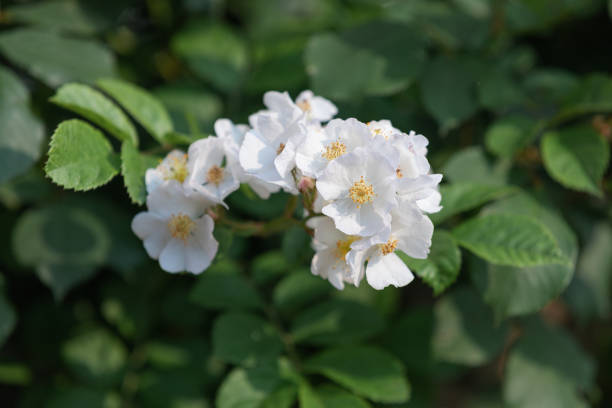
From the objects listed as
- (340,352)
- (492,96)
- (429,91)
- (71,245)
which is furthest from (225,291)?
(492,96)

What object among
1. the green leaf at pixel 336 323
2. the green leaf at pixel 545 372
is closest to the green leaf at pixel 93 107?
the green leaf at pixel 336 323

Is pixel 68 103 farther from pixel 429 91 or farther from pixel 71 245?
pixel 429 91

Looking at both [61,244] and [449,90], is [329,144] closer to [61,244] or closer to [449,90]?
[449,90]

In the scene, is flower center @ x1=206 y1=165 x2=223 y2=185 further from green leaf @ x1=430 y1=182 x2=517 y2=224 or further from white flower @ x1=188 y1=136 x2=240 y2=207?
green leaf @ x1=430 y1=182 x2=517 y2=224

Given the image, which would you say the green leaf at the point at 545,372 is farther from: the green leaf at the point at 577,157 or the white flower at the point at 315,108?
the white flower at the point at 315,108

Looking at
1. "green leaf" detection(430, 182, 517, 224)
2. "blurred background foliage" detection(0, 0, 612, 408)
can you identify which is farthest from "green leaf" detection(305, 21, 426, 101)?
"green leaf" detection(430, 182, 517, 224)

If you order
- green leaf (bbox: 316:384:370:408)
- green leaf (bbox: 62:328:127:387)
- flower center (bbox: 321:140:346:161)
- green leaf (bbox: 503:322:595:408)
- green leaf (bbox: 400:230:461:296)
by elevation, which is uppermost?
flower center (bbox: 321:140:346:161)

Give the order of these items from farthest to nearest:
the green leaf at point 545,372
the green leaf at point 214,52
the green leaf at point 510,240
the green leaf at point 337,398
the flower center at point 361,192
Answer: the green leaf at point 214,52 → the green leaf at point 545,372 → the green leaf at point 337,398 → the green leaf at point 510,240 → the flower center at point 361,192

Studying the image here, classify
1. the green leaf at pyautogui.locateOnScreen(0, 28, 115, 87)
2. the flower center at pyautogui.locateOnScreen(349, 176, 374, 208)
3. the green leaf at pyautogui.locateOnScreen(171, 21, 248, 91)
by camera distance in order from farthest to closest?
the green leaf at pyautogui.locateOnScreen(171, 21, 248, 91)
the green leaf at pyautogui.locateOnScreen(0, 28, 115, 87)
the flower center at pyautogui.locateOnScreen(349, 176, 374, 208)
